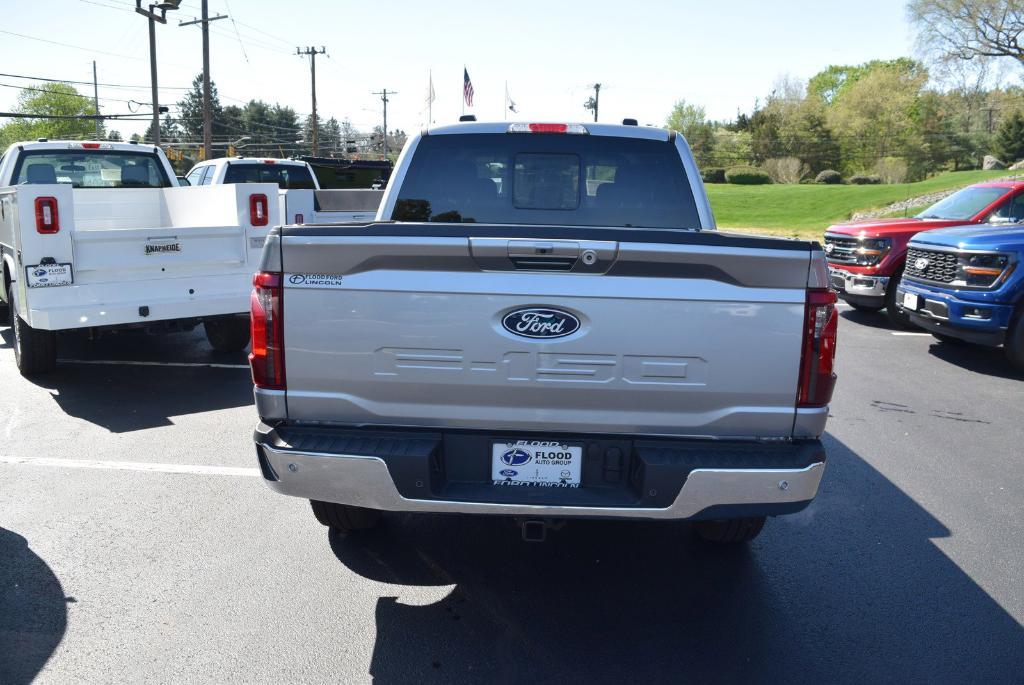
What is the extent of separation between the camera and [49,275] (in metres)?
6.98

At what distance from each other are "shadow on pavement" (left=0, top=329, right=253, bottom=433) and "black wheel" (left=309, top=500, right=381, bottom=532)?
283 cm

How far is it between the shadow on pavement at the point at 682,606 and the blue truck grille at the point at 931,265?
16.9ft

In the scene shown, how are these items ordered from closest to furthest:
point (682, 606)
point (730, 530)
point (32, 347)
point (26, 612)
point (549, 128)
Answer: point (26, 612), point (682, 606), point (730, 530), point (549, 128), point (32, 347)

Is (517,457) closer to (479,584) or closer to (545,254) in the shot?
(545,254)

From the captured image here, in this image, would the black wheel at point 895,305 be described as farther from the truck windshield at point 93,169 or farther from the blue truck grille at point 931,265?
the truck windshield at point 93,169

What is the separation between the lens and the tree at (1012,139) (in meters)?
60.2

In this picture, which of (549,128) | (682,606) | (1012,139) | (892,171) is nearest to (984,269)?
(549,128)

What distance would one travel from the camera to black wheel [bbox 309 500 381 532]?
4.13 m

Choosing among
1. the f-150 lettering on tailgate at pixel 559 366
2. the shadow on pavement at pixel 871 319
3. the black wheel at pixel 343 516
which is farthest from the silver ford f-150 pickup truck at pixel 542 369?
the shadow on pavement at pixel 871 319

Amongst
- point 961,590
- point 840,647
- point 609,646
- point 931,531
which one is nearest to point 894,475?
point 931,531

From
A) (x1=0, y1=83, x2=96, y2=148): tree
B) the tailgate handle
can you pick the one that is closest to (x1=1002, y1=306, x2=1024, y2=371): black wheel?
the tailgate handle

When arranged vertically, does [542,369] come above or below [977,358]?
above

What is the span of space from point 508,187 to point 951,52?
58.3 metres

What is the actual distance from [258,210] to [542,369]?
19.0 ft
